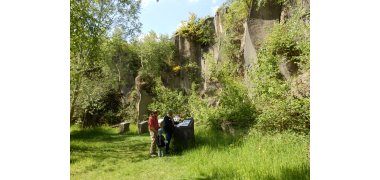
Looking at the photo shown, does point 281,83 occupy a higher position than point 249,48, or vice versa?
point 249,48

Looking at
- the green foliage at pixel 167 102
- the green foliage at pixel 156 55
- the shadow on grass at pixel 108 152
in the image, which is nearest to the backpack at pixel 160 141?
the shadow on grass at pixel 108 152

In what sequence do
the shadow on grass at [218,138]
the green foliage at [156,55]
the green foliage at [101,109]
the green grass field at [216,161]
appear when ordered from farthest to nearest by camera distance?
the green foliage at [156,55], the green foliage at [101,109], the shadow on grass at [218,138], the green grass field at [216,161]

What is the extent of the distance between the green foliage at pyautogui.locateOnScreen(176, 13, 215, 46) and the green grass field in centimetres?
1358

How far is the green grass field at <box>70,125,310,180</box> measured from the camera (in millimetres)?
5688

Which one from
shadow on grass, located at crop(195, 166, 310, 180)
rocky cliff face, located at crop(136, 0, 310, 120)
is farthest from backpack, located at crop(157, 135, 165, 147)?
rocky cliff face, located at crop(136, 0, 310, 120)

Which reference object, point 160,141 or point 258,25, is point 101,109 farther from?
point 160,141

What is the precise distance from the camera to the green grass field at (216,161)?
5688 millimetres

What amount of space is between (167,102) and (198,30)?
728 centimetres

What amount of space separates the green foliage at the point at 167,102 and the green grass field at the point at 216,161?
29.0ft

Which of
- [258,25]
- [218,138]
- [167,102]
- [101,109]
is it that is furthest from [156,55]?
[218,138]

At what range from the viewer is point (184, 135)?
378 inches

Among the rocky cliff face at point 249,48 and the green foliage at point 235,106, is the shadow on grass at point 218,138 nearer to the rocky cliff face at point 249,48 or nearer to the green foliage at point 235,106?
the green foliage at point 235,106

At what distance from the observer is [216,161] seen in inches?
270

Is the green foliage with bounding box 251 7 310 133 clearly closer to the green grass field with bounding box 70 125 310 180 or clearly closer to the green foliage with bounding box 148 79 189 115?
the green grass field with bounding box 70 125 310 180
